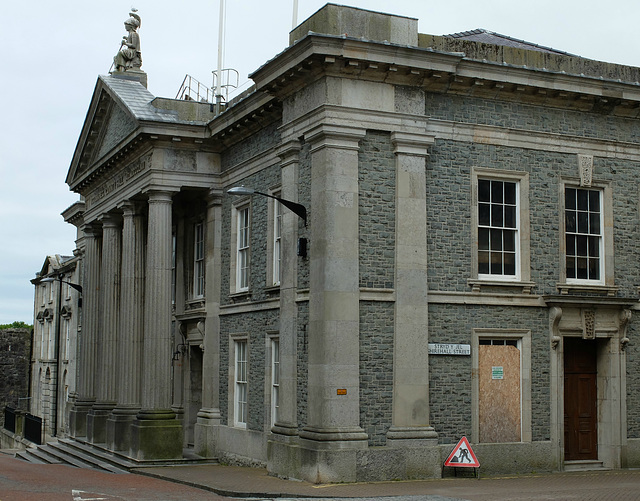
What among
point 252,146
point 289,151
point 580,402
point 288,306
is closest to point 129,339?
point 252,146

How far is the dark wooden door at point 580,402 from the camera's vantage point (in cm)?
2095

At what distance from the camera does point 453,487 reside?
17312 millimetres

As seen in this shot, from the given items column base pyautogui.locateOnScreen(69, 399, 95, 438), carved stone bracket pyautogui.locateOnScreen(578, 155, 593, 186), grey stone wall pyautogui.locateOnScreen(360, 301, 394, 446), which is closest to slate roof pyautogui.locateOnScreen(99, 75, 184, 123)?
grey stone wall pyautogui.locateOnScreen(360, 301, 394, 446)

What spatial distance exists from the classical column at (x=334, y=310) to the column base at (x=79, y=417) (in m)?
14.6

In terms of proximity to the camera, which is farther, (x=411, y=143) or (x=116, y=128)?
(x=116, y=128)

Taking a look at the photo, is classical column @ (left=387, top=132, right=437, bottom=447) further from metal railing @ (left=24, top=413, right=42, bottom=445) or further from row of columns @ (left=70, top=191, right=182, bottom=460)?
metal railing @ (left=24, top=413, right=42, bottom=445)

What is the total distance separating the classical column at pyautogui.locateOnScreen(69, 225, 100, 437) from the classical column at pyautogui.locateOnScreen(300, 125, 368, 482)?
570 inches

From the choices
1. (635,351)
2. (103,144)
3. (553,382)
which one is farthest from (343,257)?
(103,144)

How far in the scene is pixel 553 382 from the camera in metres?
20.5

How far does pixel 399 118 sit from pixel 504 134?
8.52 ft

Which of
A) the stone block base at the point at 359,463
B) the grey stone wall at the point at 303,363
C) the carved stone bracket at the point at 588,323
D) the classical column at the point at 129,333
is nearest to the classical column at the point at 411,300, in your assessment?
the stone block base at the point at 359,463

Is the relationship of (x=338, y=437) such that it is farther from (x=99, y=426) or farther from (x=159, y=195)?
(x=99, y=426)

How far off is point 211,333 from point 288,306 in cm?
582

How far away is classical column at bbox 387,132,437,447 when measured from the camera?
18859 mm
